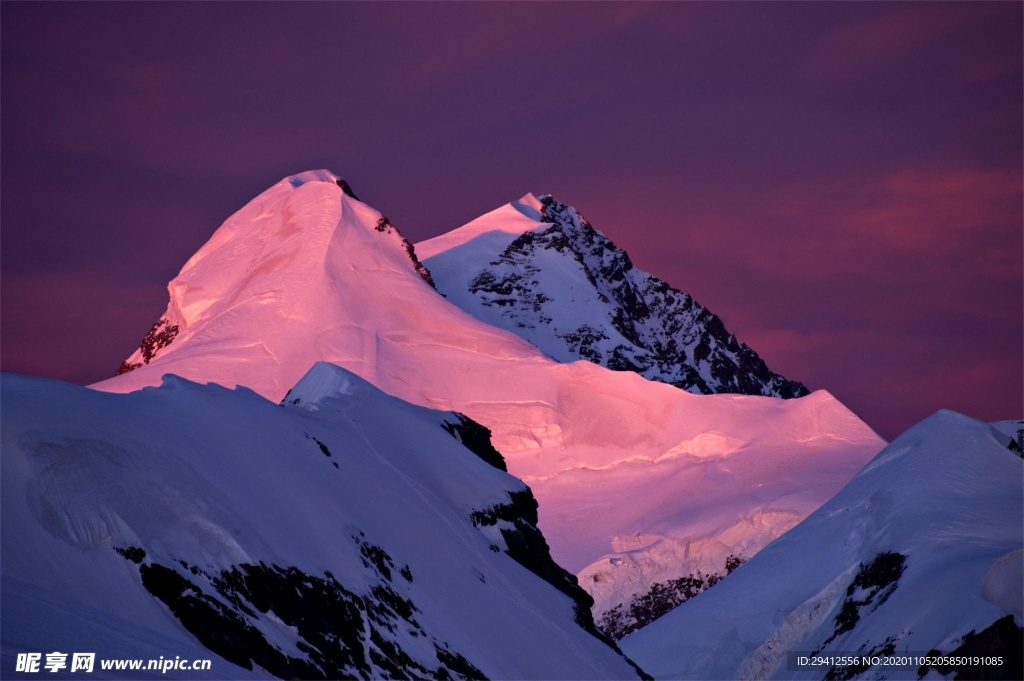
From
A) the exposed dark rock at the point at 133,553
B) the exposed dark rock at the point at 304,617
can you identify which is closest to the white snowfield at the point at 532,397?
the exposed dark rock at the point at 304,617

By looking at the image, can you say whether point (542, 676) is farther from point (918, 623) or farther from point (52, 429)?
point (52, 429)

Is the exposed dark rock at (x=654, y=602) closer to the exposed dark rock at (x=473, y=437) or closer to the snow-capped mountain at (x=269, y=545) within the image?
the exposed dark rock at (x=473, y=437)

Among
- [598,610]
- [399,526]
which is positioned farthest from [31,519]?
[598,610]

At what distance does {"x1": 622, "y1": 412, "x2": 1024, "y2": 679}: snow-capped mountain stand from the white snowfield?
35.2 metres

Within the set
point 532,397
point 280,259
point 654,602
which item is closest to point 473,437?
point 654,602

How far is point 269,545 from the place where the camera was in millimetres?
43281

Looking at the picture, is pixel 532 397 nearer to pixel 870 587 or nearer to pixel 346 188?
pixel 346 188

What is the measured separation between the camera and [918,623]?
58.4 meters

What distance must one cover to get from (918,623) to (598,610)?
5927 centimetres

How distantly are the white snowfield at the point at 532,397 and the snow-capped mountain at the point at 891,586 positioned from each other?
116ft

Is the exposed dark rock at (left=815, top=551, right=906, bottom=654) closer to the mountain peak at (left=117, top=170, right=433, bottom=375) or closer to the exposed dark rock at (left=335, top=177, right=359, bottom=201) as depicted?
the mountain peak at (left=117, top=170, right=433, bottom=375)

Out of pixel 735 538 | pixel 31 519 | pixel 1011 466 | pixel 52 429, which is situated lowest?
pixel 31 519

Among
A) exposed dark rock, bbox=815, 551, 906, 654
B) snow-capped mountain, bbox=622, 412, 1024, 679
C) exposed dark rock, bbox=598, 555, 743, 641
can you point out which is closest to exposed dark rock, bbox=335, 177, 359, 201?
exposed dark rock, bbox=598, 555, 743, 641

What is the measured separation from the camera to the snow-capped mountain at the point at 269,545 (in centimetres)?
3447
